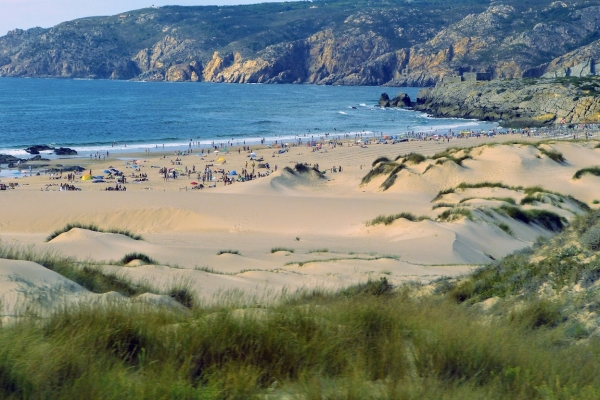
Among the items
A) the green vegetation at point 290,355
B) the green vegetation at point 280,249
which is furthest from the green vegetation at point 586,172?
the green vegetation at point 290,355

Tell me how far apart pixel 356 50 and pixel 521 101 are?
103m

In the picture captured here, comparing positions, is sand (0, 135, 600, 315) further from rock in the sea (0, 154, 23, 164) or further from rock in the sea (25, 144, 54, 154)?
rock in the sea (25, 144, 54, 154)

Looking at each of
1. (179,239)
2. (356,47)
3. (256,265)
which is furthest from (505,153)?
(356,47)

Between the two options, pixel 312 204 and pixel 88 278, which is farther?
pixel 312 204

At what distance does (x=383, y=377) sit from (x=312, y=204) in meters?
20.0

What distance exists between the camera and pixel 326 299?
6.46 meters

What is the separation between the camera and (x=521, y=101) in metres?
74.2

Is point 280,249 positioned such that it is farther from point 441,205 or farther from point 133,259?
point 441,205

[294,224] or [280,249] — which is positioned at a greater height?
[280,249]

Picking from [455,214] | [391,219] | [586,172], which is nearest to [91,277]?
[391,219]

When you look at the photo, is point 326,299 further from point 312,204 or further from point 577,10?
point 577,10

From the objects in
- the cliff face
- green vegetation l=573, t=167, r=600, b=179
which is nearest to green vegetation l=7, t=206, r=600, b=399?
green vegetation l=573, t=167, r=600, b=179

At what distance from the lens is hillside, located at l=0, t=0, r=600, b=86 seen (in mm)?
146000

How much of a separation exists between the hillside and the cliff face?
4297 centimetres
